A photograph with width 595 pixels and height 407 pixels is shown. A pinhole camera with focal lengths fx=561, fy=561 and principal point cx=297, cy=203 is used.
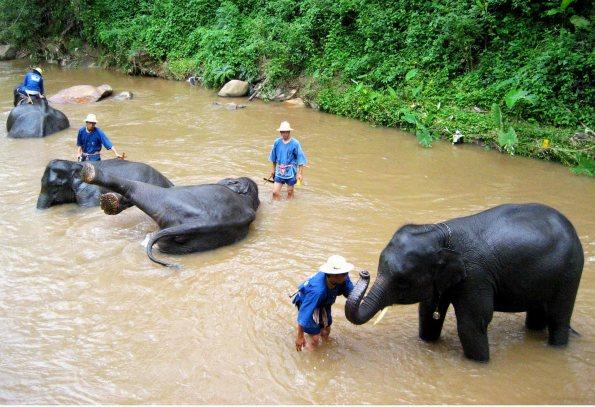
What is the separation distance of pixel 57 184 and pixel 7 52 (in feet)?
70.9

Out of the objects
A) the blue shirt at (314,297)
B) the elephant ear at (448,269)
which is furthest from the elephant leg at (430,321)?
the blue shirt at (314,297)

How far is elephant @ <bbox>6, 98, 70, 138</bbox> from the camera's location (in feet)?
39.1

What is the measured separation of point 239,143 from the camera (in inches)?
452

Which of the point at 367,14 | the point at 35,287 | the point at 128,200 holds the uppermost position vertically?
the point at 367,14

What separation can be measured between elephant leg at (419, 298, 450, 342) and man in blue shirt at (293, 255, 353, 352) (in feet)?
2.20

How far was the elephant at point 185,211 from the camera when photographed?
21.2 feet

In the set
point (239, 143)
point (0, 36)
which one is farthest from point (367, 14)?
point (0, 36)

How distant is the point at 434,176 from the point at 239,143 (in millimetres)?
4164

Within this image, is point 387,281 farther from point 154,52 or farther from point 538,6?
point 154,52

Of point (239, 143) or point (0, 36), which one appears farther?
point (0, 36)

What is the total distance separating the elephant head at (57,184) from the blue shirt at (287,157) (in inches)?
112

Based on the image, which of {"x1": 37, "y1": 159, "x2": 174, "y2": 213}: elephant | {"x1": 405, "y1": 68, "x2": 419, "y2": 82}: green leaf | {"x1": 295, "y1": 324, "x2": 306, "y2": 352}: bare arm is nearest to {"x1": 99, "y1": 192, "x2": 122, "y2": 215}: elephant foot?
{"x1": 37, "y1": 159, "x2": 174, "y2": 213}: elephant

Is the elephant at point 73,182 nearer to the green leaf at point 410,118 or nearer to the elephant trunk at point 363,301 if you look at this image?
the elephant trunk at point 363,301

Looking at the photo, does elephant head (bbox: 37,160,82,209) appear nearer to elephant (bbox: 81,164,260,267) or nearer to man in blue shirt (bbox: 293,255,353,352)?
elephant (bbox: 81,164,260,267)
